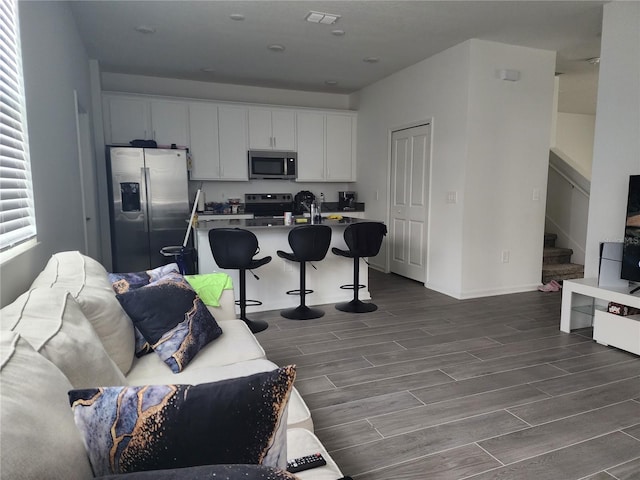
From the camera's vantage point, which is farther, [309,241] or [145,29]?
[145,29]

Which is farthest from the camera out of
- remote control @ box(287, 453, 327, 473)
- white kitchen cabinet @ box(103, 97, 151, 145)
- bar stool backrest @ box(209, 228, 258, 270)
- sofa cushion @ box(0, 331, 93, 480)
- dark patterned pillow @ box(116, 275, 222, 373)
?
white kitchen cabinet @ box(103, 97, 151, 145)

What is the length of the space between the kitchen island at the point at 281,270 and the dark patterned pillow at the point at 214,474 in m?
3.30

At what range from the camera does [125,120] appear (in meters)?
5.62

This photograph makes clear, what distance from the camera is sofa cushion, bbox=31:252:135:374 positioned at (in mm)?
1585

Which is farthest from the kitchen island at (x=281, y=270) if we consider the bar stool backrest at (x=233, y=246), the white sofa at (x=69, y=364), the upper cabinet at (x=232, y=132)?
the upper cabinet at (x=232, y=132)

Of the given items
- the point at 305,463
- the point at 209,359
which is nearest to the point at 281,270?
the point at 209,359

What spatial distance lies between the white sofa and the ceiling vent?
9.53ft

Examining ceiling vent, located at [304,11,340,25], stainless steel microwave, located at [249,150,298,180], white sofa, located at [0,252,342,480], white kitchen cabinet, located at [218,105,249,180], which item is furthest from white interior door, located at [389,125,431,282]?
white sofa, located at [0,252,342,480]

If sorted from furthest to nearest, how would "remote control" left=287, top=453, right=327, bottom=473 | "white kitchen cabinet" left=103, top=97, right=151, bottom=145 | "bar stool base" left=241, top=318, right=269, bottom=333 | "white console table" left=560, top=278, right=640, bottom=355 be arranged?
1. "white kitchen cabinet" left=103, top=97, right=151, bottom=145
2. "bar stool base" left=241, top=318, right=269, bottom=333
3. "white console table" left=560, top=278, right=640, bottom=355
4. "remote control" left=287, top=453, right=327, bottom=473

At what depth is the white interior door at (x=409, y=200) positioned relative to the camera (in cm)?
530

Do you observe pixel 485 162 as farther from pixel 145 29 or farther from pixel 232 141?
pixel 145 29

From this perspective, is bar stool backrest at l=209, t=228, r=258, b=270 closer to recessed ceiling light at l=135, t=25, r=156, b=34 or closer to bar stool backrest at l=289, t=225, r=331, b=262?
bar stool backrest at l=289, t=225, r=331, b=262

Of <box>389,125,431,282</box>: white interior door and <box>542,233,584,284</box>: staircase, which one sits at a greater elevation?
<box>389,125,431,282</box>: white interior door

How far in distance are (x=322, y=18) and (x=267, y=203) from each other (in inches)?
132
